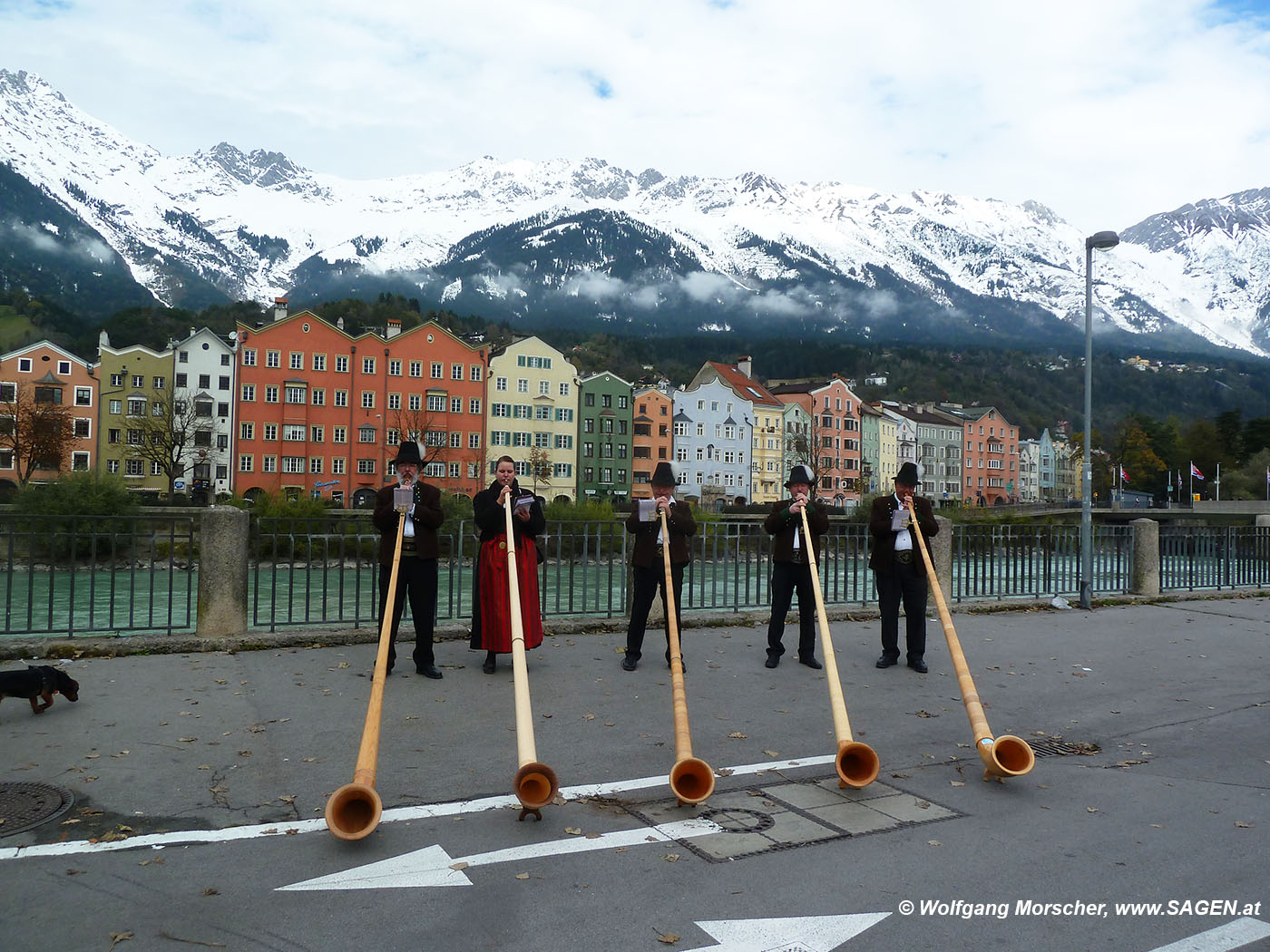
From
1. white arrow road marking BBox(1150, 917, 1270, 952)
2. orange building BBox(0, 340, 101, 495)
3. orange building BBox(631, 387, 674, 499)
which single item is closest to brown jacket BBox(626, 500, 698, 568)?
white arrow road marking BBox(1150, 917, 1270, 952)

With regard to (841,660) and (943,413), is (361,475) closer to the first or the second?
(841,660)

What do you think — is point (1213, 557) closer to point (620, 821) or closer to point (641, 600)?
point (641, 600)

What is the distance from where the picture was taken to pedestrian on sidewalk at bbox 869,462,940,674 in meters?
8.97

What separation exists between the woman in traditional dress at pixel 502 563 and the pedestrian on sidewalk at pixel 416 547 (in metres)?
0.41

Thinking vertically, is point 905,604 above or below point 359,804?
above

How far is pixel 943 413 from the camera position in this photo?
125 metres

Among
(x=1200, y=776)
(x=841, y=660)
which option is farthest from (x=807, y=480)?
(x=1200, y=776)

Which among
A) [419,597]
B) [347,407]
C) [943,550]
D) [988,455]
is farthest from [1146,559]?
[988,455]

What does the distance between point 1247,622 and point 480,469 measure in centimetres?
6567

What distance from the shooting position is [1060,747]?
6398mm

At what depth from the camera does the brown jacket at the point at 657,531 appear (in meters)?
8.62

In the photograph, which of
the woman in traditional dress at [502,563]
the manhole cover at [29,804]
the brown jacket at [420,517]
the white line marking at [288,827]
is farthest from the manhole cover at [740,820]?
the brown jacket at [420,517]

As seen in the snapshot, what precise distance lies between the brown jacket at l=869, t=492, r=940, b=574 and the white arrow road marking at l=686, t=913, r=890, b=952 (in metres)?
5.74

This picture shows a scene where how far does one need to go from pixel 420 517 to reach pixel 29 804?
3.58 metres
